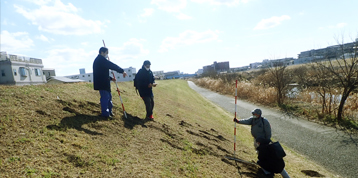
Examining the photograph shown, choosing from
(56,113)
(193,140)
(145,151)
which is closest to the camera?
(145,151)

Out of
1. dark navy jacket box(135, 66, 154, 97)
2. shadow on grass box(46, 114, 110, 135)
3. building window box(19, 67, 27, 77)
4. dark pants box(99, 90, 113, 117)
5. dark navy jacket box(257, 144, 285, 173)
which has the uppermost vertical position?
building window box(19, 67, 27, 77)

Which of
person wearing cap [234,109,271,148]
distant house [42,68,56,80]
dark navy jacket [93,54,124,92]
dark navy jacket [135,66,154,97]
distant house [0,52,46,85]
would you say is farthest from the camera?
distant house [42,68,56,80]

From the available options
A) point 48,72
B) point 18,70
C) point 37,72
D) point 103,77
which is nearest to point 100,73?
point 103,77

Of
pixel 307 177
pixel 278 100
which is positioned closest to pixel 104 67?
pixel 307 177

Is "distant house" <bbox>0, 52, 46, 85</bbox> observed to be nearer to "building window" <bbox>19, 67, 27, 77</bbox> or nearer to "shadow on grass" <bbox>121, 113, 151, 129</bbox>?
"building window" <bbox>19, 67, 27, 77</bbox>

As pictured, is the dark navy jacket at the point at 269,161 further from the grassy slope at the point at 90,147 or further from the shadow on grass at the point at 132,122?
the shadow on grass at the point at 132,122

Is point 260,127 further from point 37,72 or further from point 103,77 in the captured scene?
point 37,72

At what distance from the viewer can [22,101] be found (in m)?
5.57

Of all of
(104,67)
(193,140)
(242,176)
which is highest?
(104,67)

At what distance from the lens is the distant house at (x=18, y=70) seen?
127 ft

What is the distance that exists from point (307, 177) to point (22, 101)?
31.1 feet

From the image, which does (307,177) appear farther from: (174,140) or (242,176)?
(174,140)

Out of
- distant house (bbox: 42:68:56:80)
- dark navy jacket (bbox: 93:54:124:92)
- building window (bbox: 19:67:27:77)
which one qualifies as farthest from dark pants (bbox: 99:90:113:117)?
distant house (bbox: 42:68:56:80)

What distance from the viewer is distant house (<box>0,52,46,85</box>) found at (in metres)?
38.7
